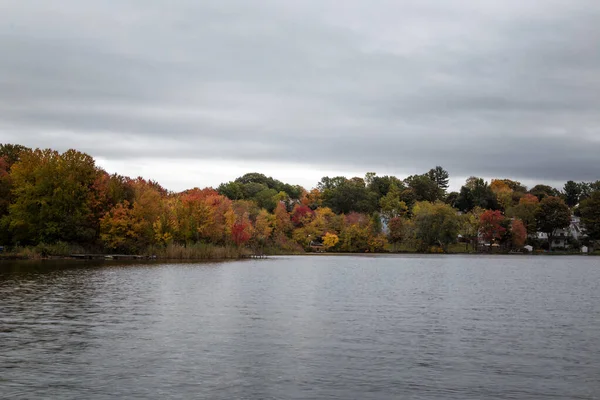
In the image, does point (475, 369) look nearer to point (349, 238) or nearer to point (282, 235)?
point (282, 235)

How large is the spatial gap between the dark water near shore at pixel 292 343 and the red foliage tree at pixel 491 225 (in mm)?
103821

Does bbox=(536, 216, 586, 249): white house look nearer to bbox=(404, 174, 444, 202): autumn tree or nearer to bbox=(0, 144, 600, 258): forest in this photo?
bbox=(0, 144, 600, 258): forest

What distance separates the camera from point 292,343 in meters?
23.9

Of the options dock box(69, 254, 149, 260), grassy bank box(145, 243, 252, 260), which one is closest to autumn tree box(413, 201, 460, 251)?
grassy bank box(145, 243, 252, 260)

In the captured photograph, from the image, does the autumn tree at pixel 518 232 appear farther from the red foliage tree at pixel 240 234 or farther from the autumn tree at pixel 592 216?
the red foliage tree at pixel 240 234

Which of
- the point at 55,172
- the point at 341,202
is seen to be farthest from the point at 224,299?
the point at 341,202

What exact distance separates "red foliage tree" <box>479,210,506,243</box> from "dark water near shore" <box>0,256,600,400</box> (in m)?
104

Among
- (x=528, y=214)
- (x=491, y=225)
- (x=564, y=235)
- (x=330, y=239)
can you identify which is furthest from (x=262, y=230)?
(x=564, y=235)

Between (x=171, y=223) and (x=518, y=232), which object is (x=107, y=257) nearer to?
(x=171, y=223)

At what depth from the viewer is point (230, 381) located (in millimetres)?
18141

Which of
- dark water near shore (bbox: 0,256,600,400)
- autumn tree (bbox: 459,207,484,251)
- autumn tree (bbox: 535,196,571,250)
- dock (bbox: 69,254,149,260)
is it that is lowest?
dark water near shore (bbox: 0,256,600,400)

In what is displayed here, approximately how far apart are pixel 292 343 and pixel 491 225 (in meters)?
130

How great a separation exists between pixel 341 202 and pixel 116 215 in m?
86.4

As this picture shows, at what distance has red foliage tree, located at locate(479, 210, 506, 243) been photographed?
14488cm
